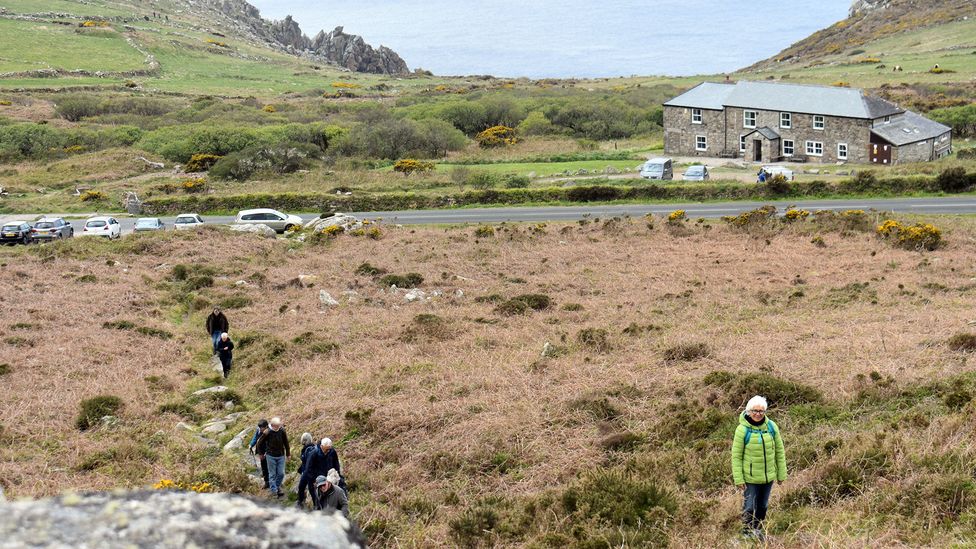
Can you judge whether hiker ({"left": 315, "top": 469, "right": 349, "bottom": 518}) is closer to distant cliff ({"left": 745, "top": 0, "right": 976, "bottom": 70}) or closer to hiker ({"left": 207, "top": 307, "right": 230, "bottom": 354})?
hiker ({"left": 207, "top": 307, "right": 230, "bottom": 354})

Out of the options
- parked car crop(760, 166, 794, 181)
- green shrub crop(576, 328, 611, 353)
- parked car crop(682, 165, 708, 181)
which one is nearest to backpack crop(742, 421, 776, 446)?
green shrub crop(576, 328, 611, 353)

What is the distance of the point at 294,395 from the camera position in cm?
1927

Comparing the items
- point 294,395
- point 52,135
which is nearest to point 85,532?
point 294,395

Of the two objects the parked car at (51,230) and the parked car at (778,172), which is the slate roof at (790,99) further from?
the parked car at (51,230)

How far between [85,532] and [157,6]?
688 ft

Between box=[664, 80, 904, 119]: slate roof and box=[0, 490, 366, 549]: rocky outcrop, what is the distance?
6351cm

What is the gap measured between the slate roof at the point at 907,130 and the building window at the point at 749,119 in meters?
9.11

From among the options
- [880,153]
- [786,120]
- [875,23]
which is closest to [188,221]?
[786,120]

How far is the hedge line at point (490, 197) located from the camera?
48406 millimetres

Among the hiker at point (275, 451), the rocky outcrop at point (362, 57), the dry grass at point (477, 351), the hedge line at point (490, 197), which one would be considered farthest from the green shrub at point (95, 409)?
the rocky outcrop at point (362, 57)

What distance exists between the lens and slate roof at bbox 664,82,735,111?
68625 mm

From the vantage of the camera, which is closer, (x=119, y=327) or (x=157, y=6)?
(x=119, y=327)

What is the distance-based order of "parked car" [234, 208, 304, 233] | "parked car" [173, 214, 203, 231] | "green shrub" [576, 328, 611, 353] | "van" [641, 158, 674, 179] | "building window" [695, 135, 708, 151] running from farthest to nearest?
"building window" [695, 135, 708, 151] < "van" [641, 158, 674, 179] < "parked car" [234, 208, 304, 233] < "parked car" [173, 214, 203, 231] < "green shrub" [576, 328, 611, 353]

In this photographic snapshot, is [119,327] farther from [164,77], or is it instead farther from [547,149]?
[164,77]
